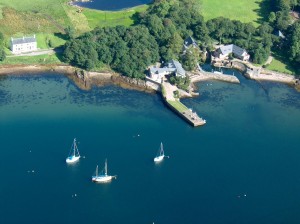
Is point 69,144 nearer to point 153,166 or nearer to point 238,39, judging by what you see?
point 153,166

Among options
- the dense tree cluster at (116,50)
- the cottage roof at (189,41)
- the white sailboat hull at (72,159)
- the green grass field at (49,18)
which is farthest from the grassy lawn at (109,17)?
the white sailboat hull at (72,159)

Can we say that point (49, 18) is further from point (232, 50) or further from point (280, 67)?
point (280, 67)

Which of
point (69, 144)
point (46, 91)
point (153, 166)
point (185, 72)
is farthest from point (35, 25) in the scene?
point (153, 166)

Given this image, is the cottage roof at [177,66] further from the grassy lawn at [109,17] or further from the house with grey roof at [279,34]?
the house with grey roof at [279,34]

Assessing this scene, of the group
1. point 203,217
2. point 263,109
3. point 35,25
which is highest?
point 35,25

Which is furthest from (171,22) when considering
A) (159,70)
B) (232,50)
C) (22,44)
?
(22,44)

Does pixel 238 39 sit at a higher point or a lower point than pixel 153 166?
higher
